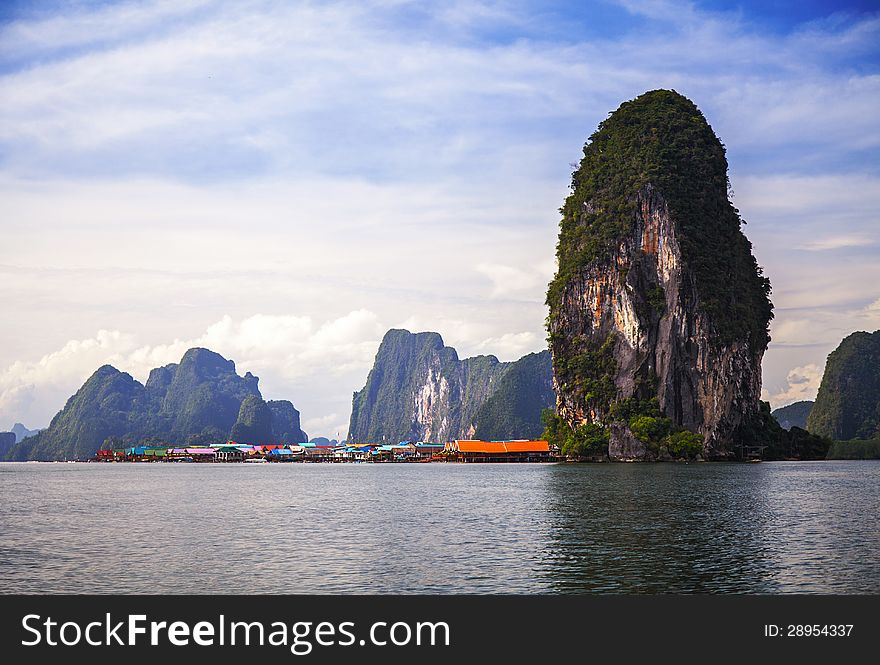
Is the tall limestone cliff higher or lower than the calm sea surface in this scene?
higher

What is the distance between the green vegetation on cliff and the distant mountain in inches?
2768

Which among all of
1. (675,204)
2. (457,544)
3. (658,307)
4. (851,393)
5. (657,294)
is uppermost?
(675,204)

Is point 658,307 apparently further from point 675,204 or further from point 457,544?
point 457,544

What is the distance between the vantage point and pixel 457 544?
100 ft

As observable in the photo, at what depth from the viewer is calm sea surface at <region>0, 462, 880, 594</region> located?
23.0 m

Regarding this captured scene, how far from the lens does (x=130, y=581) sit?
23453 mm

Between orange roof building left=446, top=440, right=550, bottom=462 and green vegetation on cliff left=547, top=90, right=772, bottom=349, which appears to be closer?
green vegetation on cliff left=547, top=90, right=772, bottom=349

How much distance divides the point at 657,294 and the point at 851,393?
88.4 metres

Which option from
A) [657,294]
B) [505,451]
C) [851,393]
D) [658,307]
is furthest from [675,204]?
[851,393]

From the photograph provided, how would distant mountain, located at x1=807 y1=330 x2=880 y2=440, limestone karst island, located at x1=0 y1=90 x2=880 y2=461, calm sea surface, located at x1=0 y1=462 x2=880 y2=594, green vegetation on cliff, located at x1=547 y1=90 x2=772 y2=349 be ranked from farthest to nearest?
distant mountain, located at x1=807 y1=330 x2=880 y2=440 → green vegetation on cliff, located at x1=547 y1=90 x2=772 y2=349 → limestone karst island, located at x1=0 y1=90 x2=880 y2=461 → calm sea surface, located at x1=0 y1=462 x2=880 y2=594

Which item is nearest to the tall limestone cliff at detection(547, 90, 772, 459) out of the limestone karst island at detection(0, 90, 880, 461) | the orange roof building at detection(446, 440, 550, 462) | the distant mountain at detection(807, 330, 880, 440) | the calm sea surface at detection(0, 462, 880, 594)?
the limestone karst island at detection(0, 90, 880, 461)

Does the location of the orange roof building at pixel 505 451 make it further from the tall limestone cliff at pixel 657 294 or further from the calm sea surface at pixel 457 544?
the calm sea surface at pixel 457 544

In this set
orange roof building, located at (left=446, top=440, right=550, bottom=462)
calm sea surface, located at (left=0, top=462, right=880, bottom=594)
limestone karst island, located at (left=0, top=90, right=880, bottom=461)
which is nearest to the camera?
calm sea surface, located at (left=0, top=462, right=880, bottom=594)

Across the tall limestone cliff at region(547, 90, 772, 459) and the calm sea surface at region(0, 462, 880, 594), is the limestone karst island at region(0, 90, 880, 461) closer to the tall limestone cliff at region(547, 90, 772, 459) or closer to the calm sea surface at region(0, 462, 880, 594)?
the tall limestone cliff at region(547, 90, 772, 459)
